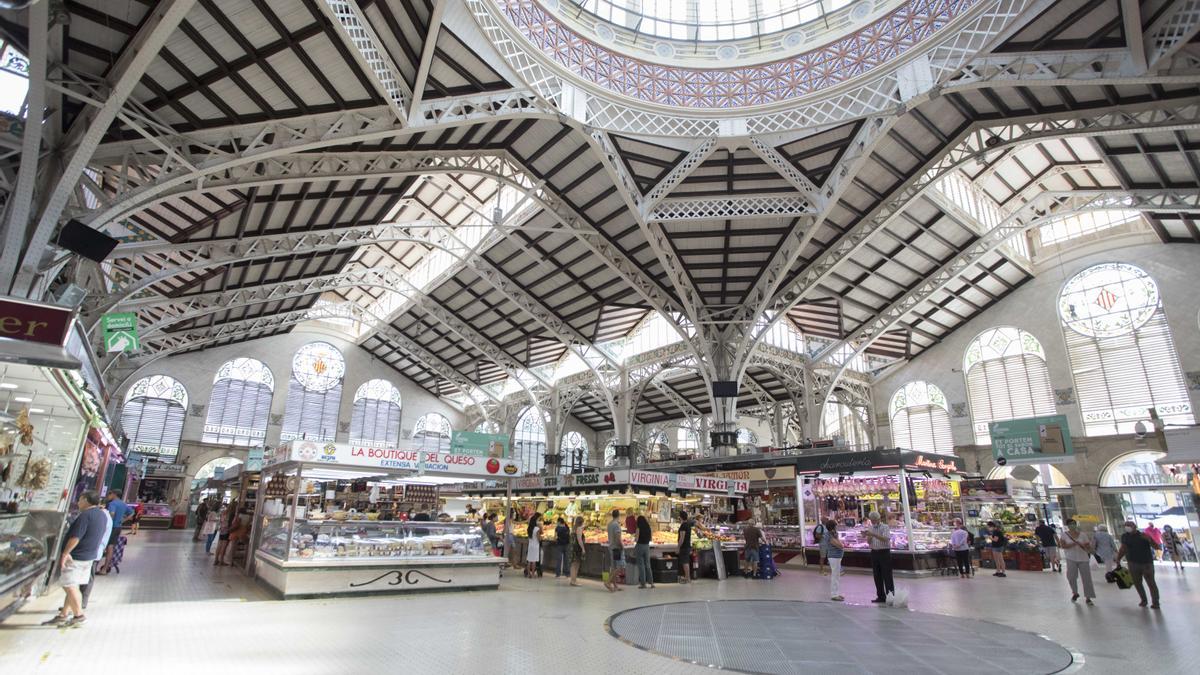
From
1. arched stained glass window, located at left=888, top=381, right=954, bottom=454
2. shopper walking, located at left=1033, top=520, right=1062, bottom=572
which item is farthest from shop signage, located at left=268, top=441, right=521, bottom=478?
arched stained glass window, located at left=888, top=381, right=954, bottom=454

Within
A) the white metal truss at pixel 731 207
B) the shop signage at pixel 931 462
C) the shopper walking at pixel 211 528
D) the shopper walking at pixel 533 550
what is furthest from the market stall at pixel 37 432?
the shop signage at pixel 931 462

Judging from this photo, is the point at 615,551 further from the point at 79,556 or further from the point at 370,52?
the point at 370,52

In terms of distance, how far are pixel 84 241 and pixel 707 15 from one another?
15215 mm

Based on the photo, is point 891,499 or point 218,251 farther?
point 218,251

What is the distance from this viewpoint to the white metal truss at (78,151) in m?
8.91

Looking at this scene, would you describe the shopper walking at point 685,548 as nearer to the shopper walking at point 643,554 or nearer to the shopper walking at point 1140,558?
the shopper walking at point 643,554

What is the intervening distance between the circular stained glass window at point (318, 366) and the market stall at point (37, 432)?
27.7 m

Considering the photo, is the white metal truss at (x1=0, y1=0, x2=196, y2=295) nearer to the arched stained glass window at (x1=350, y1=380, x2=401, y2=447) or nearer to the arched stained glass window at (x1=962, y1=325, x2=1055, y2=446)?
the arched stained glass window at (x1=350, y1=380, x2=401, y2=447)

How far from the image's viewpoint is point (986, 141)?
1534cm

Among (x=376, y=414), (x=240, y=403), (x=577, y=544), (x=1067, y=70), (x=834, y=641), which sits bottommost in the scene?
(x=834, y=641)

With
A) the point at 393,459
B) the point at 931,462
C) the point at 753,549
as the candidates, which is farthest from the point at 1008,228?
the point at 393,459

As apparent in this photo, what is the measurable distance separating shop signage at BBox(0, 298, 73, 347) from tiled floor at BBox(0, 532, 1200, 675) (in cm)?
Result: 287

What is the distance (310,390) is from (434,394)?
7.86 meters

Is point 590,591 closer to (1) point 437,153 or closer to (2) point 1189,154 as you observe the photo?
(1) point 437,153
